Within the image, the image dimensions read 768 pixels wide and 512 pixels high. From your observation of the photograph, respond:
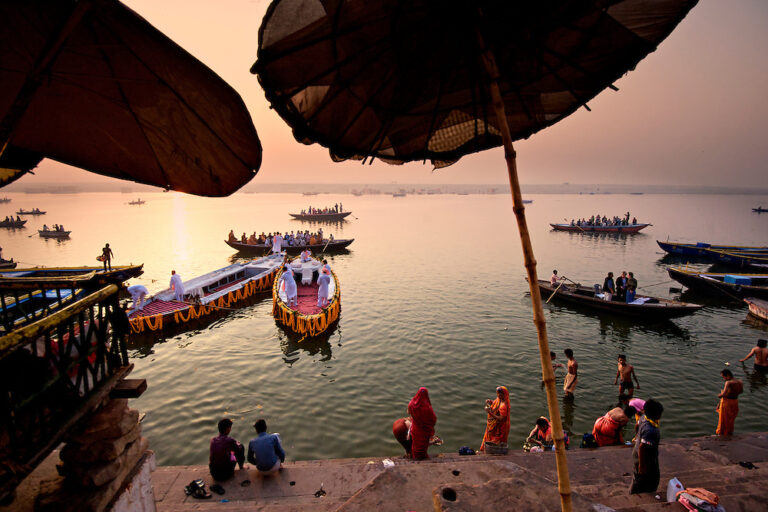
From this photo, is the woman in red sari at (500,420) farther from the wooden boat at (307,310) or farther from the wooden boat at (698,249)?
the wooden boat at (698,249)

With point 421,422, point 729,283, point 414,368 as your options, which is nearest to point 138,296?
point 414,368

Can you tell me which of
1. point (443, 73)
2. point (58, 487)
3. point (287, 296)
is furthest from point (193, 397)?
point (443, 73)

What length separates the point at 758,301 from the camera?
17891 millimetres

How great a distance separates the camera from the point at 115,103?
275 cm

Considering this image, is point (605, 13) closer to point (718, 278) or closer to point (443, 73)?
point (443, 73)

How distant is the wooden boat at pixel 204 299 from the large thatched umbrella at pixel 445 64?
49.2 ft

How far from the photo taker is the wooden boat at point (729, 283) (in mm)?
19391

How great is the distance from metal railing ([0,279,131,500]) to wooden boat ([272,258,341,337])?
10.7 meters

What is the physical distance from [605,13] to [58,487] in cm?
585

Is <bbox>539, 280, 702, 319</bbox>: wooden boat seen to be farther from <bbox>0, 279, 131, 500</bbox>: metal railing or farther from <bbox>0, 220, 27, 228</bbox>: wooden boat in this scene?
<bbox>0, 220, 27, 228</bbox>: wooden boat

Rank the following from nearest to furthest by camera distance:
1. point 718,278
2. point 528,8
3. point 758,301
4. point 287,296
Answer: point 528,8, point 287,296, point 758,301, point 718,278

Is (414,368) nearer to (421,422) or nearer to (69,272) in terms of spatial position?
(421,422)

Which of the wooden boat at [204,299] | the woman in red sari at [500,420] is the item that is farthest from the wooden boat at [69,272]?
the woman in red sari at [500,420]

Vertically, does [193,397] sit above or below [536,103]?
below
